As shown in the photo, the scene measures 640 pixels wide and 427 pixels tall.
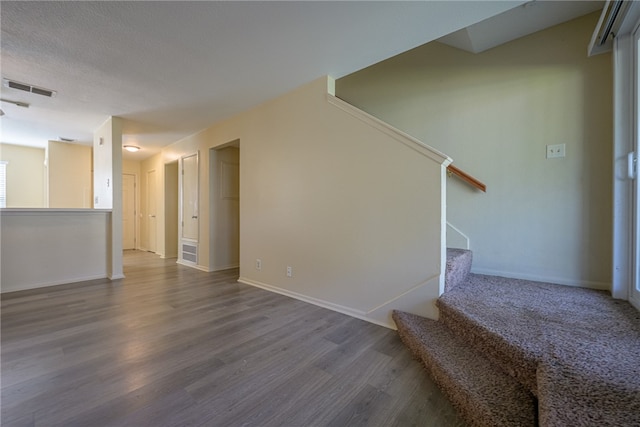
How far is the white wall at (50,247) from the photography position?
332cm

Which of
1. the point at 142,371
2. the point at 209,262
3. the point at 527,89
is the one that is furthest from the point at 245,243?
the point at 527,89

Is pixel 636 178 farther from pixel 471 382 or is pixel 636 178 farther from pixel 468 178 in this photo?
pixel 471 382

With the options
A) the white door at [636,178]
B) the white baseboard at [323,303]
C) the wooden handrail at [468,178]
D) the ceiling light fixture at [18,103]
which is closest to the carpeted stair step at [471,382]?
the white baseboard at [323,303]

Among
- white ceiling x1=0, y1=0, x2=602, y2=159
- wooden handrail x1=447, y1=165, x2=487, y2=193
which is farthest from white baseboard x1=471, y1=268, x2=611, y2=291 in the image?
white ceiling x1=0, y1=0, x2=602, y2=159

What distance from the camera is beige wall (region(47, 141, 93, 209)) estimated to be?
17.7ft

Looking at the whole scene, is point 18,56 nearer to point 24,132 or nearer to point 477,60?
point 24,132

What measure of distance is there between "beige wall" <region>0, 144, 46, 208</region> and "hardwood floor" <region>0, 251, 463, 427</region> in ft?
15.7

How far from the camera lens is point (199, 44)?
2.21 meters

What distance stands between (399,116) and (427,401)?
3.03 m

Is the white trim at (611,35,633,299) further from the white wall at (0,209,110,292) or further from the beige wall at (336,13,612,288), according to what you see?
the white wall at (0,209,110,292)

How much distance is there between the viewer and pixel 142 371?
1.63 metres

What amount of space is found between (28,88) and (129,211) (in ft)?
15.8

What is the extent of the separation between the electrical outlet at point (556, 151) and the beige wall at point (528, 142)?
0.04 m

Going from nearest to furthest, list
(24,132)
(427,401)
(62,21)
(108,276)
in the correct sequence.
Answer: (427,401) < (62,21) < (108,276) < (24,132)
